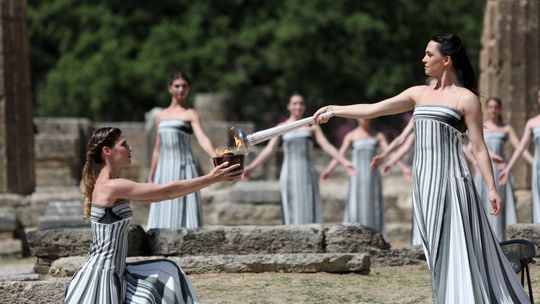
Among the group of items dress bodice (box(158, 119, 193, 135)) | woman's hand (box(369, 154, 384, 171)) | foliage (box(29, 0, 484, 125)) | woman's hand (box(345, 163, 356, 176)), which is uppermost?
foliage (box(29, 0, 484, 125))

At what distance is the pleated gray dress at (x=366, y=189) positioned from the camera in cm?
1387

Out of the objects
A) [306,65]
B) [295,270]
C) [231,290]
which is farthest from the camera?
[306,65]

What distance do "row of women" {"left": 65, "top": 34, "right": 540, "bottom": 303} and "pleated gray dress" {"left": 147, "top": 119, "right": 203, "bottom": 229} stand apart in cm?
428

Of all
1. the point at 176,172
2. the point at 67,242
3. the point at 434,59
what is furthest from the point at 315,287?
the point at 176,172

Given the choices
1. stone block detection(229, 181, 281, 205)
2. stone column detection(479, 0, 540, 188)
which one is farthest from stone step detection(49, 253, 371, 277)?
stone block detection(229, 181, 281, 205)

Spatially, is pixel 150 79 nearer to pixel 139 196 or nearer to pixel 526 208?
pixel 526 208

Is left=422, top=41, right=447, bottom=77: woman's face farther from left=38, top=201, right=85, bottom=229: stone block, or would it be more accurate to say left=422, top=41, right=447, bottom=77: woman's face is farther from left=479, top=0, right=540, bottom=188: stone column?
left=479, top=0, right=540, bottom=188: stone column

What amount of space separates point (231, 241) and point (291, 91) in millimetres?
19746


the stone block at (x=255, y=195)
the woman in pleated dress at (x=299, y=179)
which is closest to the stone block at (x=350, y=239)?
the woman in pleated dress at (x=299, y=179)

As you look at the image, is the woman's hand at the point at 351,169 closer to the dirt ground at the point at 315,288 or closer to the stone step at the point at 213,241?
the stone step at the point at 213,241

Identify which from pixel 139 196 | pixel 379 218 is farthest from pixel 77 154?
pixel 139 196

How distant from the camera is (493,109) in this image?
1257 cm

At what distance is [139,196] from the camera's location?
6961 mm

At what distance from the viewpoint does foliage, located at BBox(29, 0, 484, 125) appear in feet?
91.2
